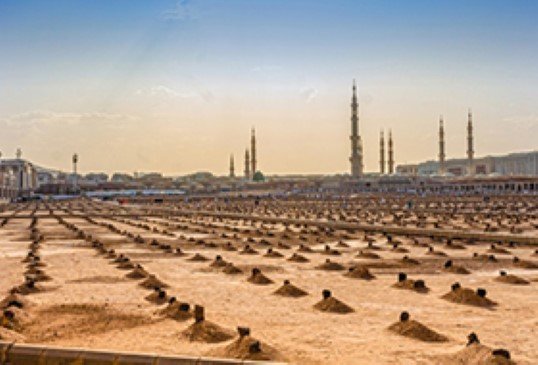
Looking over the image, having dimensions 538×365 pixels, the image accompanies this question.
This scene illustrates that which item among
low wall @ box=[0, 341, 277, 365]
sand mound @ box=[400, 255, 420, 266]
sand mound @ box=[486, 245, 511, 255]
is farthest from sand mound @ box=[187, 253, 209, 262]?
low wall @ box=[0, 341, 277, 365]

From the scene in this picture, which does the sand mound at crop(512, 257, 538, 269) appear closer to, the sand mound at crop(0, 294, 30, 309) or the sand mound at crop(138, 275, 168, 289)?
the sand mound at crop(138, 275, 168, 289)

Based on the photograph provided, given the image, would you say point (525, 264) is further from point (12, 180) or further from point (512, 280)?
point (12, 180)

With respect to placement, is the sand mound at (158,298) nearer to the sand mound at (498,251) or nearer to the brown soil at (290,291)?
the brown soil at (290,291)

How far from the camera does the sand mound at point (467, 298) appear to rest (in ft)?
57.6

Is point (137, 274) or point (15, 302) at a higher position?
point (15, 302)

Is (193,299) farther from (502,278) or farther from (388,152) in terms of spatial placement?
(388,152)

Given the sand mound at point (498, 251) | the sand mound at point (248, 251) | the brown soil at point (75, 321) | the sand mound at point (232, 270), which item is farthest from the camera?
the sand mound at point (248, 251)

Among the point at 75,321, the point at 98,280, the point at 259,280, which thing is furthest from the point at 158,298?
the point at 98,280

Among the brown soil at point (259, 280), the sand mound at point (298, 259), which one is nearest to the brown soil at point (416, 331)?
the brown soil at point (259, 280)

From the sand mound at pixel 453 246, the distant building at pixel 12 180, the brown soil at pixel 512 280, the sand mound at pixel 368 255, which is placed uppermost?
the distant building at pixel 12 180

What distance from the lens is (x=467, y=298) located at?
1784 cm

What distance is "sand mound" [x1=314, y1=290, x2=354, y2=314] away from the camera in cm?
1681

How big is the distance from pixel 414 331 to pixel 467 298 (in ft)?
15.3

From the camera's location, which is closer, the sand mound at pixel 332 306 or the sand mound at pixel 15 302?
the sand mound at pixel 15 302
